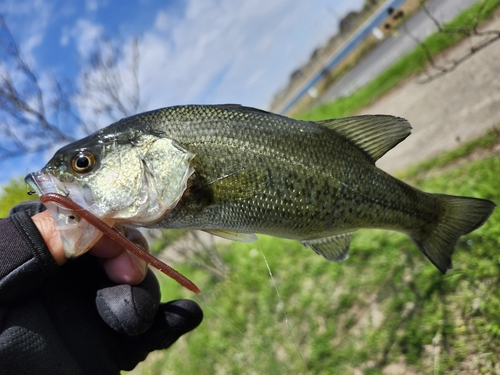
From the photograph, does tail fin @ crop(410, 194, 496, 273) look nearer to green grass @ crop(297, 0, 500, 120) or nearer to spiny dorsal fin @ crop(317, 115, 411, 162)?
spiny dorsal fin @ crop(317, 115, 411, 162)

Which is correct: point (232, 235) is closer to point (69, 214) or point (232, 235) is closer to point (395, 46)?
point (69, 214)

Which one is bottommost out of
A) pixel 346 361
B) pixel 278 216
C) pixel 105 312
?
pixel 346 361

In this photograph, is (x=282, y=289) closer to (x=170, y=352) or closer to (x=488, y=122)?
(x=170, y=352)

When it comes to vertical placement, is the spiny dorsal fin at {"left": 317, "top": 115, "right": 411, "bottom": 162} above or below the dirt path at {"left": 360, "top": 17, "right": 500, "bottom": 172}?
above

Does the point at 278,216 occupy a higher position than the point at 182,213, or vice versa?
the point at 182,213

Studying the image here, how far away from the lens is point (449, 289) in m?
3.25

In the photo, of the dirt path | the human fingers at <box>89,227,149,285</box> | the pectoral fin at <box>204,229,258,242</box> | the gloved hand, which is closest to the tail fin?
the pectoral fin at <box>204,229,258,242</box>

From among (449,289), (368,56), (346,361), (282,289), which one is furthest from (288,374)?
(368,56)

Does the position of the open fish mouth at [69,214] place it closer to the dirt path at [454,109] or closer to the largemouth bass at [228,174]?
the largemouth bass at [228,174]

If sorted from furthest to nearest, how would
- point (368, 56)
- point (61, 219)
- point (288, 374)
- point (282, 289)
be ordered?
point (368, 56) → point (282, 289) → point (288, 374) → point (61, 219)

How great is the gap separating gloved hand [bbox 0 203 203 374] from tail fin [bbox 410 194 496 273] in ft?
4.71

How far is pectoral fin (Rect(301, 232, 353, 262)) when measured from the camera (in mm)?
2191

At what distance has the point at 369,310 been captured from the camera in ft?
12.3

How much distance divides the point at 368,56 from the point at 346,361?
1877 cm
